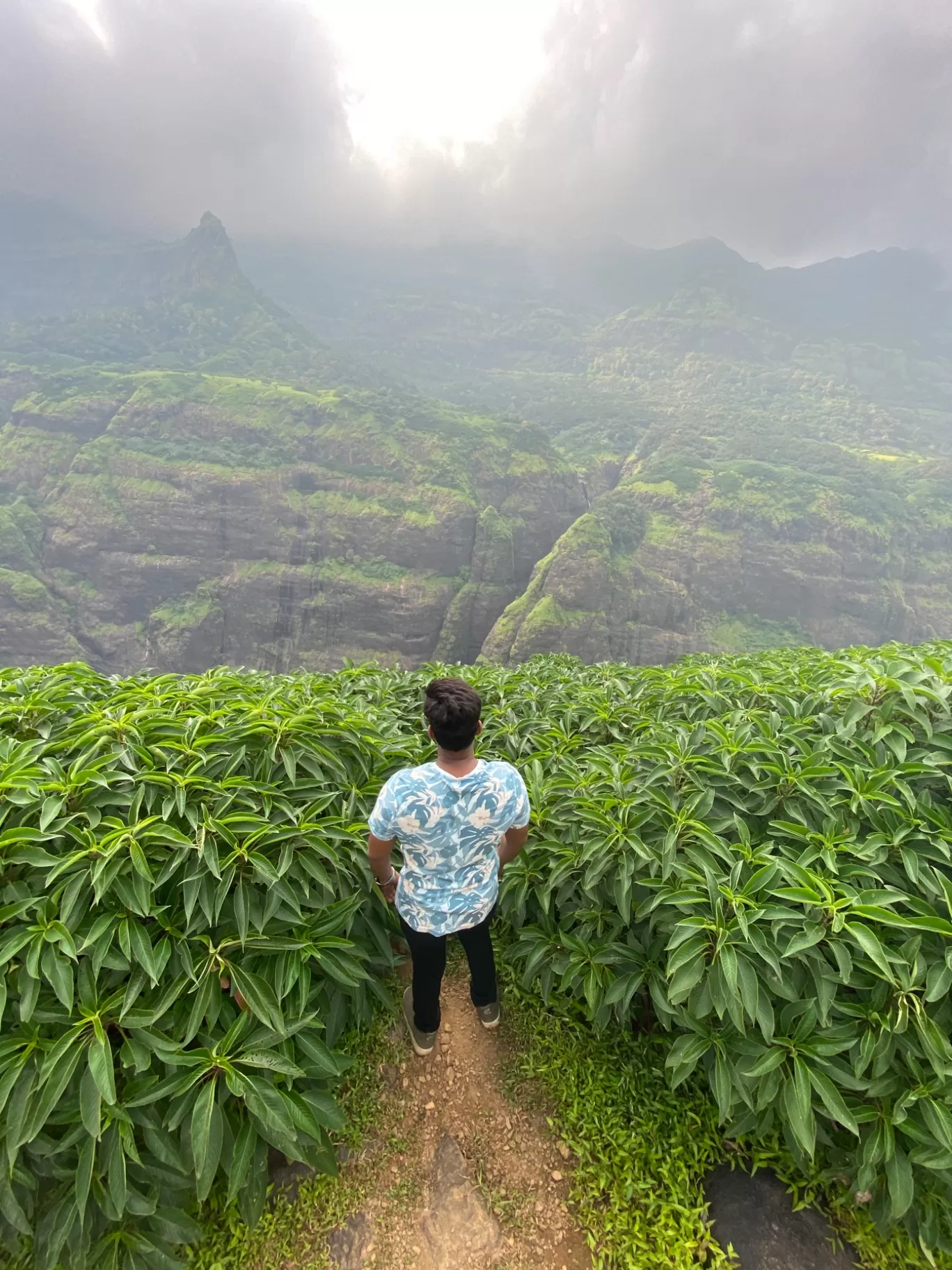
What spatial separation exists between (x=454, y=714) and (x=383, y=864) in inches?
34.9

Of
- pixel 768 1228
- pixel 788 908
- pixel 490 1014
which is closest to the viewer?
pixel 788 908

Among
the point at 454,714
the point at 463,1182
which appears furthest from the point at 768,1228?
the point at 454,714

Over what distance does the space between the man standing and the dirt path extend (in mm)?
443

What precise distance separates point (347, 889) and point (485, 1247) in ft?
5.26

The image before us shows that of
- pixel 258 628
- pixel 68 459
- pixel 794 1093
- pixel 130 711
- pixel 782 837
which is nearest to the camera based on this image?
pixel 794 1093

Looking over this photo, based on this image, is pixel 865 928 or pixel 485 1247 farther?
pixel 485 1247

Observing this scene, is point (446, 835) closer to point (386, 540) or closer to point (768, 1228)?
point (768, 1228)

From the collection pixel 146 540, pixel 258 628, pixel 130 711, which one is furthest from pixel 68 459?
pixel 130 711

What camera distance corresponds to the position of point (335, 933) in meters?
2.73

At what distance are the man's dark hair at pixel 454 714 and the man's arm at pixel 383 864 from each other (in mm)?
542

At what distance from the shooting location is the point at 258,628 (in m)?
88.2

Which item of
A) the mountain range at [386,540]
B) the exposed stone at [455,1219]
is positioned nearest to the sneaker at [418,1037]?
the exposed stone at [455,1219]

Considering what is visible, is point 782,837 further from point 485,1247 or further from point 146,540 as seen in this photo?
point 146,540

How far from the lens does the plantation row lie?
210cm
